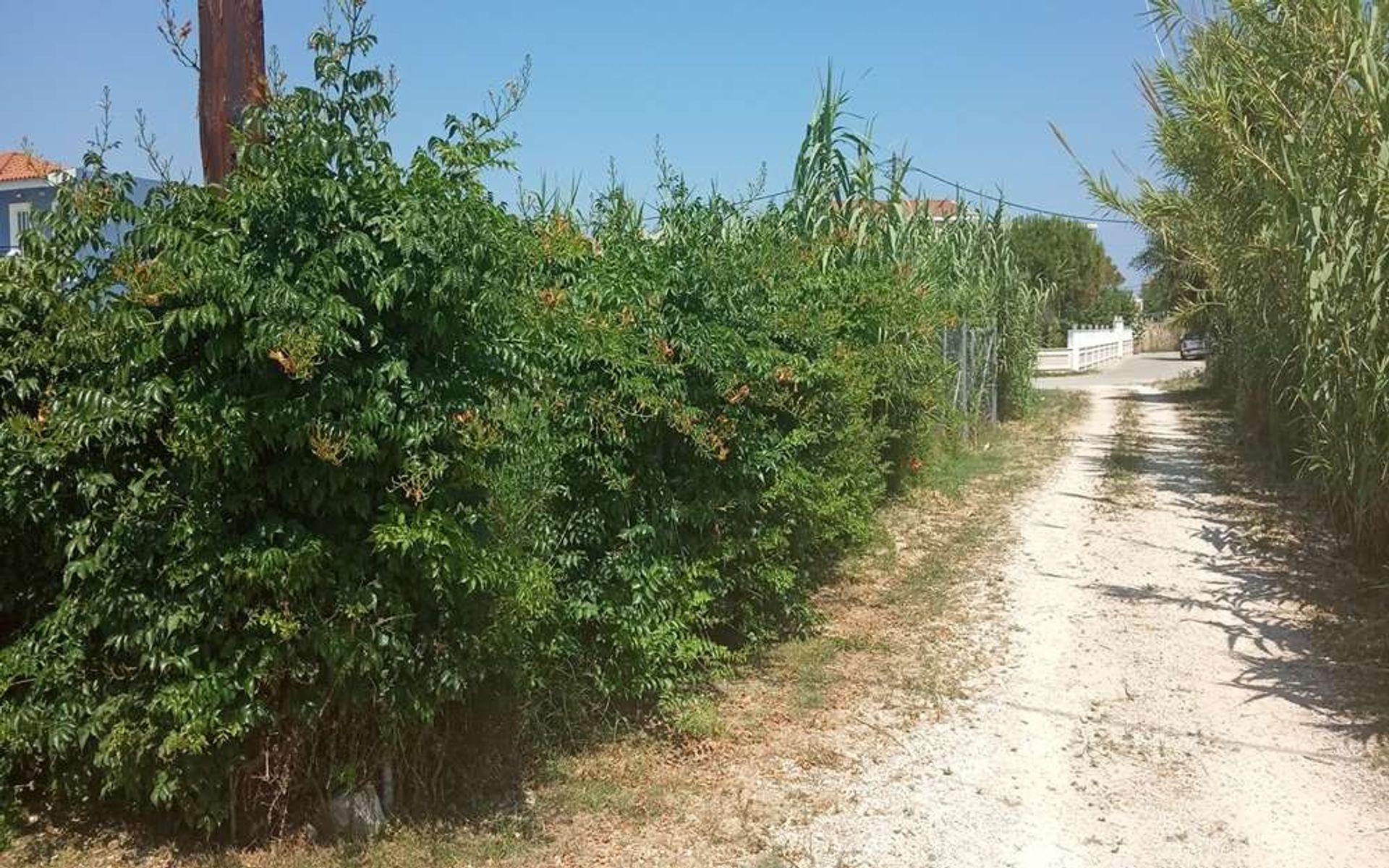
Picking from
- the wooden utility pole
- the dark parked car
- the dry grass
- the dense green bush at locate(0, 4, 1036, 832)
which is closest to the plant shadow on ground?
the dry grass

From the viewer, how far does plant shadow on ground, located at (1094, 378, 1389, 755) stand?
6582mm

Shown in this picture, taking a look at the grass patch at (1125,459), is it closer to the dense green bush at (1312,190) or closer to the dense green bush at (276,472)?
the dense green bush at (1312,190)

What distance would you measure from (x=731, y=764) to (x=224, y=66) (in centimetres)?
383

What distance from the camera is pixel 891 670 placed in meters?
7.09

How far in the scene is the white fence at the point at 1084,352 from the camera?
150 ft

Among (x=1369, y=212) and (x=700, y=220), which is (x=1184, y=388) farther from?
(x=700, y=220)

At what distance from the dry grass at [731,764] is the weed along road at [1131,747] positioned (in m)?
0.21

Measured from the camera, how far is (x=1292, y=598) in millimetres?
8477

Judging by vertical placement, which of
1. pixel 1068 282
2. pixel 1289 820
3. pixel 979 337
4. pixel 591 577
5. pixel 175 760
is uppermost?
pixel 1068 282

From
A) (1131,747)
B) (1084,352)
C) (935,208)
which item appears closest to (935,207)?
(935,208)

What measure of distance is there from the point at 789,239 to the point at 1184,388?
2620 cm

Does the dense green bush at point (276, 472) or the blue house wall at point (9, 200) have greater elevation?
the blue house wall at point (9, 200)

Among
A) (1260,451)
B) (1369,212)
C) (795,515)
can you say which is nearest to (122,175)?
(795,515)

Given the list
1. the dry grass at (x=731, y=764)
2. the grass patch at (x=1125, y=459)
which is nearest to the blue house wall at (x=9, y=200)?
the dry grass at (x=731, y=764)
